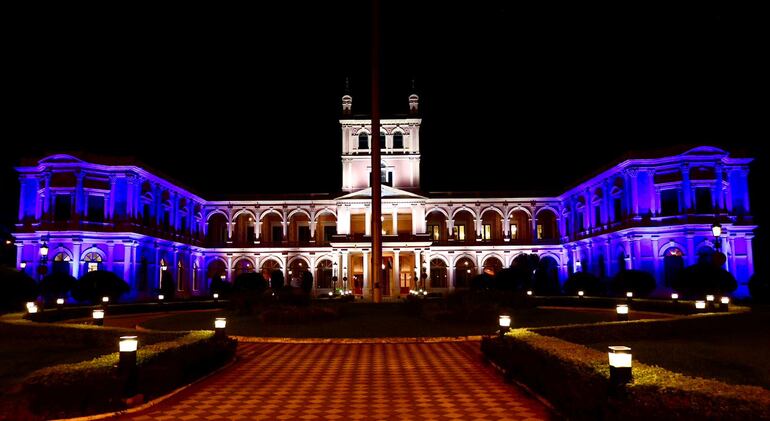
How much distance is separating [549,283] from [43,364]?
38041 mm

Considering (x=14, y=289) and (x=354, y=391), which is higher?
(x=14, y=289)

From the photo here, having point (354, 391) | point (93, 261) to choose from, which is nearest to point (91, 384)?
point (354, 391)

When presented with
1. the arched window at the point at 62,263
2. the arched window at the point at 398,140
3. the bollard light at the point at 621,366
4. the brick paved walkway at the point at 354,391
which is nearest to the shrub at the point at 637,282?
the brick paved walkway at the point at 354,391

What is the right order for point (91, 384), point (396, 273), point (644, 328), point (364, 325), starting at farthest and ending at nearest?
point (396, 273) < point (364, 325) < point (644, 328) < point (91, 384)

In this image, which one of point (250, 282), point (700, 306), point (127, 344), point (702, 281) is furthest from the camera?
point (250, 282)

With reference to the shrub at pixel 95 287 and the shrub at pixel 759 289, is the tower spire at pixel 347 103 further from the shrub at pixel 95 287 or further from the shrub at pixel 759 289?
the shrub at pixel 759 289

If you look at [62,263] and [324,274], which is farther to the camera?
[324,274]

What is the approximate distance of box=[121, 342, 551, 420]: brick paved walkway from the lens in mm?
8586

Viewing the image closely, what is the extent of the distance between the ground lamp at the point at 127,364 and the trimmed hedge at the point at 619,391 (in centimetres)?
601

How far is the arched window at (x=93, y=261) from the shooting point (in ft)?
134

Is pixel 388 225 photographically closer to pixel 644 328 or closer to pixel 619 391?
pixel 644 328

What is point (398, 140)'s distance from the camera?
194 feet

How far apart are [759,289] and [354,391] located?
33.6 metres

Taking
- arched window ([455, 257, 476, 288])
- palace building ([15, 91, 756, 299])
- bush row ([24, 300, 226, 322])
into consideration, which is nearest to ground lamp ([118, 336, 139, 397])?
bush row ([24, 300, 226, 322])
